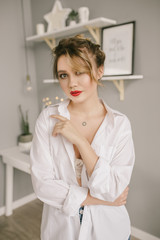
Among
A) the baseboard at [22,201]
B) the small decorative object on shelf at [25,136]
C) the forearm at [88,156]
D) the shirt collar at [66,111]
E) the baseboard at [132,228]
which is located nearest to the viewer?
the forearm at [88,156]

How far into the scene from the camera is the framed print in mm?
1795

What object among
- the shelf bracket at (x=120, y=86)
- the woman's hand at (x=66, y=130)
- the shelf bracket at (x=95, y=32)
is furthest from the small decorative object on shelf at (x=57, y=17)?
the woman's hand at (x=66, y=130)

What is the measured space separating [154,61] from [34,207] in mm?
2207

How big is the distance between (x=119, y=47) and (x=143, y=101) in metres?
0.51

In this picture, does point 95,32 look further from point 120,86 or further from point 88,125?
point 88,125

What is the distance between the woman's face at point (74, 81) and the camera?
37.5 inches

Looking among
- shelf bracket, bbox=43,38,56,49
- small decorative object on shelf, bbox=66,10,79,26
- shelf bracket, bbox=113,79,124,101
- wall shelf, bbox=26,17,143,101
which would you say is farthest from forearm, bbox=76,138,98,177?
shelf bracket, bbox=43,38,56,49

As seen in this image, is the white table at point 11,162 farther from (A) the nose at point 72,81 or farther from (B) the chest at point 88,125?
(A) the nose at point 72,81

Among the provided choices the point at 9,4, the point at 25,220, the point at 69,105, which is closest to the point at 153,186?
the point at 69,105

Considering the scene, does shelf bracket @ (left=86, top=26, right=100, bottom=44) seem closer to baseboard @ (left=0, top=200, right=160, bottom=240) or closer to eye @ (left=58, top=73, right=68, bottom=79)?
eye @ (left=58, top=73, right=68, bottom=79)

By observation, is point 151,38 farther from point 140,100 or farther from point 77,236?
point 77,236

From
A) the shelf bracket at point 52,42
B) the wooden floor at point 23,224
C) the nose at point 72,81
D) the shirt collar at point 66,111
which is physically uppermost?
the shelf bracket at point 52,42

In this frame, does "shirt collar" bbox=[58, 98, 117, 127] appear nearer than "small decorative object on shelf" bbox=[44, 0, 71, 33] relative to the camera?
Yes

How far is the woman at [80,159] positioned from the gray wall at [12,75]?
162cm
